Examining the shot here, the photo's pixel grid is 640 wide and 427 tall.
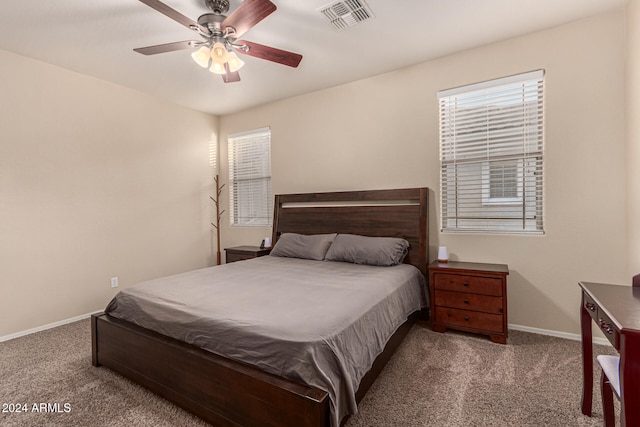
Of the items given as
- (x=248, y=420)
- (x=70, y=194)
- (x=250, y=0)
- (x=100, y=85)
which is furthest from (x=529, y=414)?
(x=100, y=85)

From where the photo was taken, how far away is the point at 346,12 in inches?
94.0

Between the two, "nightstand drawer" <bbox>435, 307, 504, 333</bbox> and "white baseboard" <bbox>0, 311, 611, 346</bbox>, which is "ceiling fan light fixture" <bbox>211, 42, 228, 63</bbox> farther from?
"white baseboard" <bbox>0, 311, 611, 346</bbox>

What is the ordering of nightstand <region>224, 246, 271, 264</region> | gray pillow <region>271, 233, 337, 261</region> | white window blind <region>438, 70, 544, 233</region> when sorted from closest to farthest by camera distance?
white window blind <region>438, 70, 544, 233</region> < gray pillow <region>271, 233, 337, 261</region> < nightstand <region>224, 246, 271, 264</region>

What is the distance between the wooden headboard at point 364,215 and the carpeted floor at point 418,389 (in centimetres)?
102

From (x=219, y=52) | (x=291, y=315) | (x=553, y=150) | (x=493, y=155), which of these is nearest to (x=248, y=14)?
(x=219, y=52)

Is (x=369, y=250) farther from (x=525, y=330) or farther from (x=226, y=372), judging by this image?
(x=226, y=372)

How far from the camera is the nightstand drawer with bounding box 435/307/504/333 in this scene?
2.59m

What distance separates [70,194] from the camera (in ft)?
10.9

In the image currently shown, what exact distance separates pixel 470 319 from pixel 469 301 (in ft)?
0.52

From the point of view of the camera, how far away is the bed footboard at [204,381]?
4.40ft

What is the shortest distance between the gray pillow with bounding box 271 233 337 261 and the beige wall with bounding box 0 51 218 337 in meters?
1.74

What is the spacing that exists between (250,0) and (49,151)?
111 inches

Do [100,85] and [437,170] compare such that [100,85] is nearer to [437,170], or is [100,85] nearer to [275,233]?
[275,233]

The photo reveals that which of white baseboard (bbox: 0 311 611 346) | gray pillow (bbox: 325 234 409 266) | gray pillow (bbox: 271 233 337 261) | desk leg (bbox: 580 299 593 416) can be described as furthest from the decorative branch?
desk leg (bbox: 580 299 593 416)
